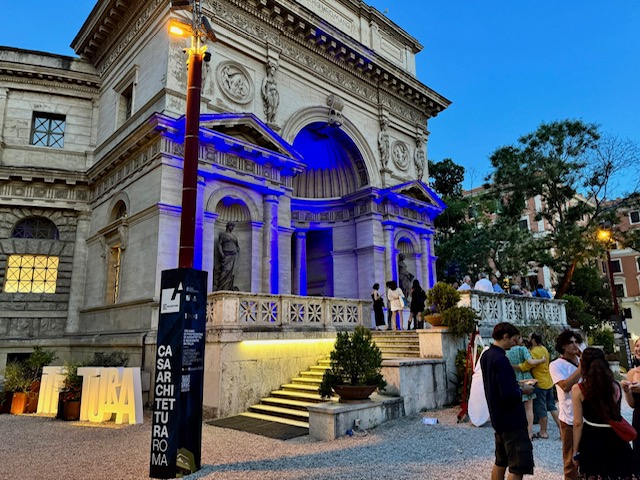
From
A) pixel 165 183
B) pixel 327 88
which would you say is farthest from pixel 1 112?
pixel 327 88

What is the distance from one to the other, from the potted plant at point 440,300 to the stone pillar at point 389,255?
30.7ft

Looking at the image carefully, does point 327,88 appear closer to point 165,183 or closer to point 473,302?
point 165,183

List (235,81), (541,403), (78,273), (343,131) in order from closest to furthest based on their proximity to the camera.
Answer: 1. (541,403)
2. (235,81)
3. (78,273)
4. (343,131)

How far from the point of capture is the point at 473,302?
479 inches

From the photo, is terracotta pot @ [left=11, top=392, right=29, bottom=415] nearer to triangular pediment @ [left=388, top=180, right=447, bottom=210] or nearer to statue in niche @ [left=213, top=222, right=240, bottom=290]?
statue in niche @ [left=213, top=222, right=240, bottom=290]

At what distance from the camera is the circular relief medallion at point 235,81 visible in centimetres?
1650

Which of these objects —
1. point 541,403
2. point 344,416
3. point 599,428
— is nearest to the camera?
point 599,428

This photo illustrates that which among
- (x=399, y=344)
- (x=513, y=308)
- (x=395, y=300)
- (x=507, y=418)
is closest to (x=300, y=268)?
(x=395, y=300)

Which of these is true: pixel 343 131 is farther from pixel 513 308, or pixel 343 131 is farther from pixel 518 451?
pixel 518 451

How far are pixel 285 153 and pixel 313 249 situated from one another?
8956 millimetres

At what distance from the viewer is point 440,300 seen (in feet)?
38.5

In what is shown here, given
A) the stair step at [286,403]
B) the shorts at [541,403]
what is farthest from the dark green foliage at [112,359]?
the shorts at [541,403]

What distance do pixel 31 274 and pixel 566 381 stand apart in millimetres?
19481

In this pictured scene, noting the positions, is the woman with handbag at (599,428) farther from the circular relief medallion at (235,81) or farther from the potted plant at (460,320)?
the circular relief medallion at (235,81)
